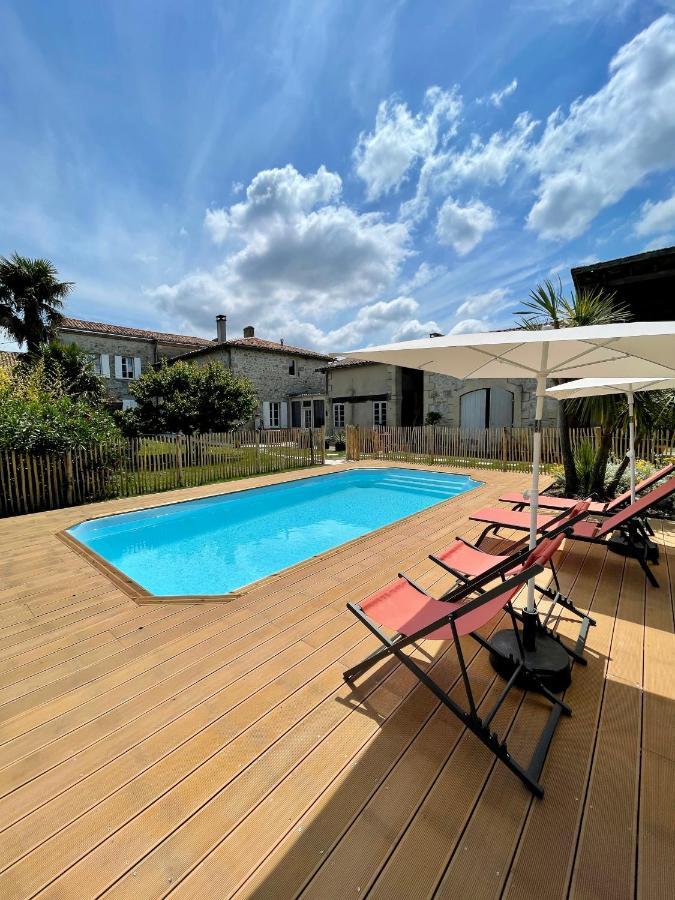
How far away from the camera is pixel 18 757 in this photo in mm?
2023

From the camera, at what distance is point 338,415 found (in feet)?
76.8

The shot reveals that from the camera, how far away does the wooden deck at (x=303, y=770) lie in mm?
1452

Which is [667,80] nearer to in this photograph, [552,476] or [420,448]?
[552,476]

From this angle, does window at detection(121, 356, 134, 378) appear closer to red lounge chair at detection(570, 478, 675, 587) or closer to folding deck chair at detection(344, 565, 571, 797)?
folding deck chair at detection(344, 565, 571, 797)

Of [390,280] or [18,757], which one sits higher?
[390,280]

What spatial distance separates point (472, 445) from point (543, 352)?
42.8ft

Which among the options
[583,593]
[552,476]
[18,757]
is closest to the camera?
[18,757]

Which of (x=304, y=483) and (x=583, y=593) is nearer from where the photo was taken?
(x=583, y=593)

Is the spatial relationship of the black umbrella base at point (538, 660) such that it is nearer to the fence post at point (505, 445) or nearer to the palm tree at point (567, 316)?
the palm tree at point (567, 316)

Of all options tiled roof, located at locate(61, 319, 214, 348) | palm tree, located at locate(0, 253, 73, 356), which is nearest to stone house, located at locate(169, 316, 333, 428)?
tiled roof, located at locate(61, 319, 214, 348)

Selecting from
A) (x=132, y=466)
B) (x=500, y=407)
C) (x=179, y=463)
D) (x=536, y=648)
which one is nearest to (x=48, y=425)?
(x=132, y=466)

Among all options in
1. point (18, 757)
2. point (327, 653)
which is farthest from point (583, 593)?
point (18, 757)

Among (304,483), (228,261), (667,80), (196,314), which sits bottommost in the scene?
(304,483)

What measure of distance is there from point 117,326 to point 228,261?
14651 millimetres
